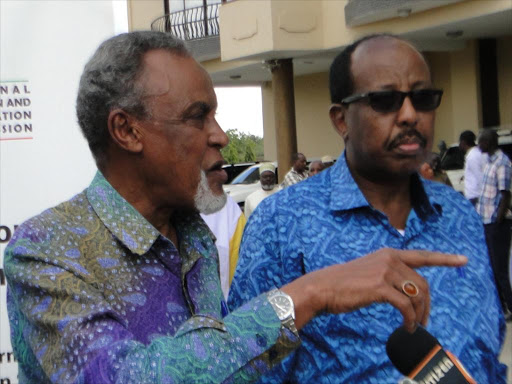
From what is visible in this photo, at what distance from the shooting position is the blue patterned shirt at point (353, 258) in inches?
88.3

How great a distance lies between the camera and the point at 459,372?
1621mm

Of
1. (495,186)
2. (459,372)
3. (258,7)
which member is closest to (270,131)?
(258,7)

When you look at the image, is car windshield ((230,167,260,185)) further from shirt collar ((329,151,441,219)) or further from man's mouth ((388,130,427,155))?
man's mouth ((388,130,427,155))

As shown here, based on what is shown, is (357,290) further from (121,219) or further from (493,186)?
(493,186)

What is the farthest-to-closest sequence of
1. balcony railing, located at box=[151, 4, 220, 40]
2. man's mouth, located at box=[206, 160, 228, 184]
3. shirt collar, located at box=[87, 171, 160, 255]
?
balcony railing, located at box=[151, 4, 220, 40] < man's mouth, located at box=[206, 160, 228, 184] < shirt collar, located at box=[87, 171, 160, 255]

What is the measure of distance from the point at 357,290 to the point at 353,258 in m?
0.68

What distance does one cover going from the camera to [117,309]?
1.84m

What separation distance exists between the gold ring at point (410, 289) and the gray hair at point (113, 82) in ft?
2.41

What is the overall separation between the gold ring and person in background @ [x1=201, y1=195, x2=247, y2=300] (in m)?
2.63

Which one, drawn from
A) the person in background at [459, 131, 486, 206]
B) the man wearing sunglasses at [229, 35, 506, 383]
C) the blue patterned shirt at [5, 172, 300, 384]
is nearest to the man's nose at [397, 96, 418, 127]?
the man wearing sunglasses at [229, 35, 506, 383]

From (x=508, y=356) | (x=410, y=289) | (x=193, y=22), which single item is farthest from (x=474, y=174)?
(x=193, y=22)

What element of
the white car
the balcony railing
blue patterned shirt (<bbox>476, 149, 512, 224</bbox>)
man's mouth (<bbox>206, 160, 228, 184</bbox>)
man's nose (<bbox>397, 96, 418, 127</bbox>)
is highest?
the balcony railing

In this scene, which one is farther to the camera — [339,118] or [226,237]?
[226,237]

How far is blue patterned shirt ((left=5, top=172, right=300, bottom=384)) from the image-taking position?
1.57 m
